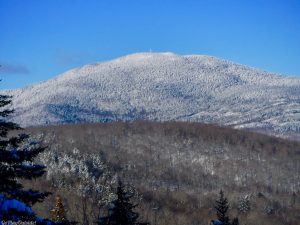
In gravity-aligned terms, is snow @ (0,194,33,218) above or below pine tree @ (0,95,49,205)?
below

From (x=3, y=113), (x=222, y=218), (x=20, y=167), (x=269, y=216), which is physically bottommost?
(x=269, y=216)

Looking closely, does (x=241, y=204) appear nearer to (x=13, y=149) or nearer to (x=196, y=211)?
(x=196, y=211)

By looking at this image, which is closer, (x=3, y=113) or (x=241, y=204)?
(x=3, y=113)

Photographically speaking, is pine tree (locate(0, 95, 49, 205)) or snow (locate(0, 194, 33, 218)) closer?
snow (locate(0, 194, 33, 218))

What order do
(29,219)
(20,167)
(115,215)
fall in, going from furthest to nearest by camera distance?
1. (115,215)
2. (20,167)
3. (29,219)

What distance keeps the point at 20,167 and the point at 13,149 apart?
562 mm

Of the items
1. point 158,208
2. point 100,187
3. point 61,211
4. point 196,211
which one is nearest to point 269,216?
point 196,211

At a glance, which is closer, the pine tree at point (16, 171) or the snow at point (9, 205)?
the snow at point (9, 205)

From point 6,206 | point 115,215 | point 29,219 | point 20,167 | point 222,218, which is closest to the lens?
point 6,206

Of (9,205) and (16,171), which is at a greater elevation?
(16,171)

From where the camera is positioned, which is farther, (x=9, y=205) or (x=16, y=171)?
(x=16, y=171)

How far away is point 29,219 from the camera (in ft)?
44.5

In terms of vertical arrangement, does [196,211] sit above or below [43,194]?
below

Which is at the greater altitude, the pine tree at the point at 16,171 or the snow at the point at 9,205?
the pine tree at the point at 16,171
